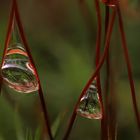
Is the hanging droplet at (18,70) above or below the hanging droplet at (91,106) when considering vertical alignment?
above

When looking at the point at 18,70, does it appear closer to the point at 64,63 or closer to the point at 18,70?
the point at 18,70

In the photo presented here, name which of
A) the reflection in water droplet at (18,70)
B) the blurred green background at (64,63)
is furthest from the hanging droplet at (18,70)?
the blurred green background at (64,63)

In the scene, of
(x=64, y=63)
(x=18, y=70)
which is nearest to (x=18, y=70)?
(x=18, y=70)

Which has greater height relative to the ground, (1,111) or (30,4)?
(30,4)

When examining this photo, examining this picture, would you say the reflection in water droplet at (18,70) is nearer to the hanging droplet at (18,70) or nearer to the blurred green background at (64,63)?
the hanging droplet at (18,70)

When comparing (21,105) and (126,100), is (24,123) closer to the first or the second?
(21,105)

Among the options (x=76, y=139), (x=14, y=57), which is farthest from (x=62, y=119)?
(x=14, y=57)

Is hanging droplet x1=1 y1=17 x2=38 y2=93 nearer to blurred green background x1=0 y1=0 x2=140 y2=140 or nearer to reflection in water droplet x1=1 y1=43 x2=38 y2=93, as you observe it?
reflection in water droplet x1=1 y1=43 x2=38 y2=93
